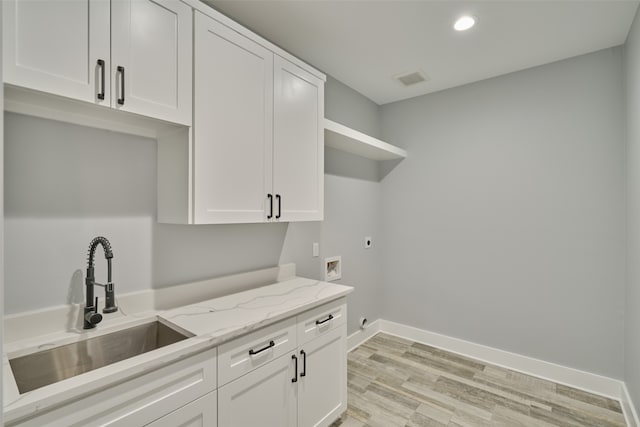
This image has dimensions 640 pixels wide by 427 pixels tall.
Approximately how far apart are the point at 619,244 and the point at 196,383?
2.90 metres

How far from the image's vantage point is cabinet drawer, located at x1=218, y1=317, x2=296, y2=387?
135cm

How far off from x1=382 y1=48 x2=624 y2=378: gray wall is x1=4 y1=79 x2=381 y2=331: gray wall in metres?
1.74

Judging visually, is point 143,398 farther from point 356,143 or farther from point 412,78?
point 412,78

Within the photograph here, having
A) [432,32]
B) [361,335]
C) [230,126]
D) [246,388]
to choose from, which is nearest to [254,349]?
[246,388]

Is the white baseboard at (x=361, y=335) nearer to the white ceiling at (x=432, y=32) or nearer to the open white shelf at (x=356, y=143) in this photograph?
the open white shelf at (x=356, y=143)

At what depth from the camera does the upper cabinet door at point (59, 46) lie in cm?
101

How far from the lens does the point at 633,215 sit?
2.01 m

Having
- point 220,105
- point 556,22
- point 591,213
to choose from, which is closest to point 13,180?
point 220,105

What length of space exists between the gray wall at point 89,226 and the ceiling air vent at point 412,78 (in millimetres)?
1785

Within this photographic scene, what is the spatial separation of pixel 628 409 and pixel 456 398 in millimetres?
1053

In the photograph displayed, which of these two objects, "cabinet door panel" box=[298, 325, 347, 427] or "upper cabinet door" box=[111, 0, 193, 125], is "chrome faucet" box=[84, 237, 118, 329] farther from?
"cabinet door panel" box=[298, 325, 347, 427]

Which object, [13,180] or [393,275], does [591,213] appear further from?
[13,180]

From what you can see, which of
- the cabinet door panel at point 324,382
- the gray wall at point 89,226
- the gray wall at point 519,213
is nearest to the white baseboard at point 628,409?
the gray wall at point 519,213

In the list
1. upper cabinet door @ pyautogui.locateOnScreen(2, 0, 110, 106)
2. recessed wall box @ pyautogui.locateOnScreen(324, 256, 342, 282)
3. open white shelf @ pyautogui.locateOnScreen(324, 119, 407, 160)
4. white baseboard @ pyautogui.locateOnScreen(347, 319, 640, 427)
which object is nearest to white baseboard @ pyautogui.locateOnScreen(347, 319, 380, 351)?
white baseboard @ pyautogui.locateOnScreen(347, 319, 640, 427)
